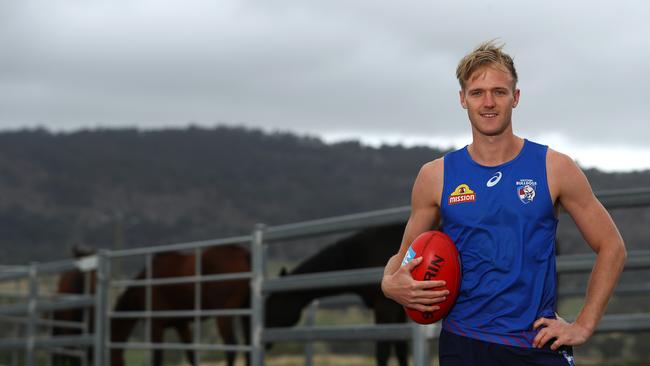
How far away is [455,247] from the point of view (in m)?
2.75

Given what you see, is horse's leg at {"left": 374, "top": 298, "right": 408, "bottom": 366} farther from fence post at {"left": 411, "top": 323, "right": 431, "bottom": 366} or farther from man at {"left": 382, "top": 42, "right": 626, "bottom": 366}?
man at {"left": 382, "top": 42, "right": 626, "bottom": 366}

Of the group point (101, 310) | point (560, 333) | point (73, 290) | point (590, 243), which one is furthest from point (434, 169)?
point (73, 290)

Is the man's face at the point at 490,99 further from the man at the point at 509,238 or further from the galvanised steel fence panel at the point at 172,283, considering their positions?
the galvanised steel fence panel at the point at 172,283

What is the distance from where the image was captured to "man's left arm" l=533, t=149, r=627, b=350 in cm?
260

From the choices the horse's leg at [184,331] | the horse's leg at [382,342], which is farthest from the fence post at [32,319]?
the horse's leg at [382,342]

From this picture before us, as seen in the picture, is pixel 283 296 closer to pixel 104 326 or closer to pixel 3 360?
pixel 104 326

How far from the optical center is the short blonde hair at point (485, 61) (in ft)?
8.77

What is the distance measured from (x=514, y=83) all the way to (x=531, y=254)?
46 centimetres

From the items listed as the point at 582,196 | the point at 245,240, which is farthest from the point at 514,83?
the point at 245,240

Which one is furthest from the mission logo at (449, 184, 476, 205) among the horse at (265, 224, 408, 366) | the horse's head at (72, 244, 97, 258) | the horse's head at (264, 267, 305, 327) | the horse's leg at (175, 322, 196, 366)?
the horse's head at (72, 244, 97, 258)

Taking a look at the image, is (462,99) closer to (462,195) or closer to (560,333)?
(462,195)

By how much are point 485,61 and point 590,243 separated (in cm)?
56

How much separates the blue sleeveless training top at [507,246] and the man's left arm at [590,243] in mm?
45

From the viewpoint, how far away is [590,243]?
2688 millimetres
